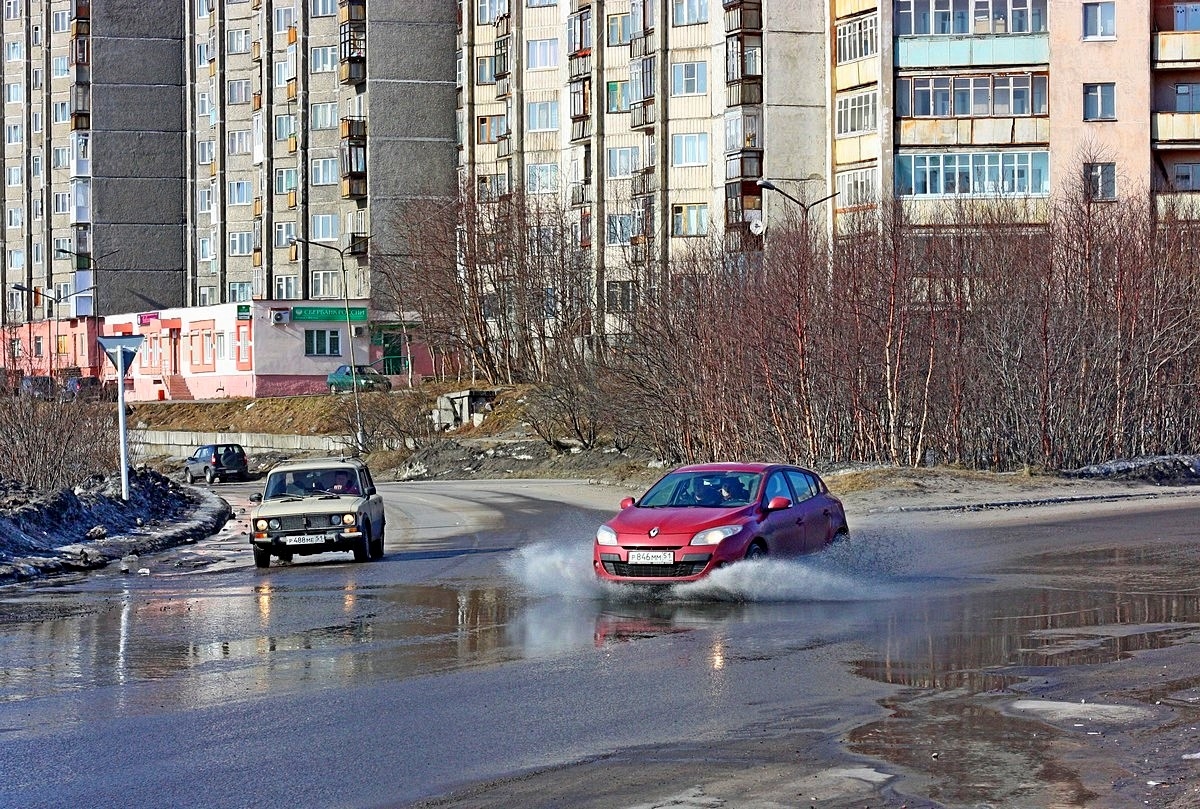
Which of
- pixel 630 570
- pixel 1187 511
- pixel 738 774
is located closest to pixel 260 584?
pixel 630 570

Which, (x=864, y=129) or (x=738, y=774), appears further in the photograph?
(x=864, y=129)

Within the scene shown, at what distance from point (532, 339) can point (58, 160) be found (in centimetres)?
5256

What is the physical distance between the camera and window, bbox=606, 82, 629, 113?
8238cm

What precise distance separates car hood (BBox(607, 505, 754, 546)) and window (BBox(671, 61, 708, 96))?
206 feet

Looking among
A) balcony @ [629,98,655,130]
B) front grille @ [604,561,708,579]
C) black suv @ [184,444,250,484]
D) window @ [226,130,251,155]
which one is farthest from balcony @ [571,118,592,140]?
front grille @ [604,561,708,579]

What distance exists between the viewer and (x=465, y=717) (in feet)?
33.2

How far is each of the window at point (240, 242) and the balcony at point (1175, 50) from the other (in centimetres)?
5972

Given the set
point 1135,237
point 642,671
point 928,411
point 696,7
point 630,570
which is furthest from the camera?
point 696,7

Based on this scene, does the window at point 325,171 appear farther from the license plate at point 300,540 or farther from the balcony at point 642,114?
the license plate at point 300,540

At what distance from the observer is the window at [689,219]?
77.2 m

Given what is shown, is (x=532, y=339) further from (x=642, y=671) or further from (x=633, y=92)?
(x=642, y=671)

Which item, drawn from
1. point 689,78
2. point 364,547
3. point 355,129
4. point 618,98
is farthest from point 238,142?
point 364,547

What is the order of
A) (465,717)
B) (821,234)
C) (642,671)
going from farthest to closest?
1. (821,234)
2. (642,671)
3. (465,717)

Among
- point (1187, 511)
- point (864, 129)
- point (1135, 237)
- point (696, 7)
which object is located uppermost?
point (696, 7)
